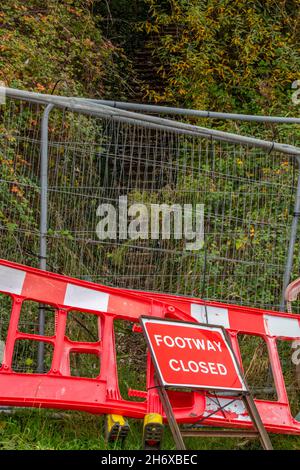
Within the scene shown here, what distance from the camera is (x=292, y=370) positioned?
709cm

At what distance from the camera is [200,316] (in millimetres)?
6066

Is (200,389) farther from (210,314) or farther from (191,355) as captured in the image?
(210,314)

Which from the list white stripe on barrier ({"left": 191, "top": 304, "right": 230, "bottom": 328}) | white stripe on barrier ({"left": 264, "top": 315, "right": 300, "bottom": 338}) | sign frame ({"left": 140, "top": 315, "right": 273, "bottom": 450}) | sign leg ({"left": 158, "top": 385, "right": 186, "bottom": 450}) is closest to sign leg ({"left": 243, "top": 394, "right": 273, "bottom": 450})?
sign frame ({"left": 140, "top": 315, "right": 273, "bottom": 450})

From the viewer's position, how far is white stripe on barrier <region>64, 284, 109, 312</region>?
5609 mm

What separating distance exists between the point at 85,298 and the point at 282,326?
1.63 m

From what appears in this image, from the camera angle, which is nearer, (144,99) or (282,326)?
(282,326)

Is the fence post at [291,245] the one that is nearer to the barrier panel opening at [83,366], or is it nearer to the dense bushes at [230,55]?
the barrier panel opening at [83,366]

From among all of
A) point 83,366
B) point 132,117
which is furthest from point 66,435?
point 132,117

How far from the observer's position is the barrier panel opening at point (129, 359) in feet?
22.0

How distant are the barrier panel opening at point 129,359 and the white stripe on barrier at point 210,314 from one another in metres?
0.98

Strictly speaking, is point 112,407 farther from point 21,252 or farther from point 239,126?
point 239,126

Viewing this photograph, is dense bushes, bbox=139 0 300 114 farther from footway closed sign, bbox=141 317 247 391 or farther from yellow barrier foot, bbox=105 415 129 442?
yellow barrier foot, bbox=105 415 129 442

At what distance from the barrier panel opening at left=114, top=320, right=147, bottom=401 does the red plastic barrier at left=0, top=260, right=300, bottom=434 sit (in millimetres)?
901

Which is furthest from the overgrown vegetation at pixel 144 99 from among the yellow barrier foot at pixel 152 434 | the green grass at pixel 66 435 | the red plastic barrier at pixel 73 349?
the yellow barrier foot at pixel 152 434
